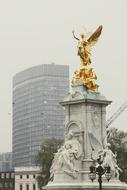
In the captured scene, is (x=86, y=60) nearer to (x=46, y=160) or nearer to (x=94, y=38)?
(x=94, y=38)

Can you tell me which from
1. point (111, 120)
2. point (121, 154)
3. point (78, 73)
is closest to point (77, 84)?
point (78, 73)

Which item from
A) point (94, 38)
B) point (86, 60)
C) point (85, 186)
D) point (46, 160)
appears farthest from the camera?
point (46, 160)

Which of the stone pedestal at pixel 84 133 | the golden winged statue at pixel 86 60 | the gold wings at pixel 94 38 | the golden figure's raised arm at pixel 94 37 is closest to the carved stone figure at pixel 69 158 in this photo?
the stone pedestal at pixel 84 133

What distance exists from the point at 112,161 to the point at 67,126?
179 inches

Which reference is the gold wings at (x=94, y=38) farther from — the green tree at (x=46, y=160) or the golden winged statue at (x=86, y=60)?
the green tree at (x=46, y=160)

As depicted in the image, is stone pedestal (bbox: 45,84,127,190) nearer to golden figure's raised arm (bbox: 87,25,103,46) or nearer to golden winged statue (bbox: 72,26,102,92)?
golden winged statue (bbox: 72,26,102,92)

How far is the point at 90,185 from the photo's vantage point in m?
57.8

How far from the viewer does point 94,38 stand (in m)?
64.3

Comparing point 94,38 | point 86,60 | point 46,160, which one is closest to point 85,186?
point 86,60

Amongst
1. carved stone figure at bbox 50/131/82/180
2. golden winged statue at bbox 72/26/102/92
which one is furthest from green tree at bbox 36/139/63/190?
carved stone figure at bbox 50/131/82/180

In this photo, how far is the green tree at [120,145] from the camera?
86300 mm

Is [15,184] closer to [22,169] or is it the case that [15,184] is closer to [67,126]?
[22,169]

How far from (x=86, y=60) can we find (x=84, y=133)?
6.52 meters

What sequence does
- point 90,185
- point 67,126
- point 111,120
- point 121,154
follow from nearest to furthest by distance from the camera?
1. point 90,185
2. point 67,126
3. point 121,154
4. point 111,120
